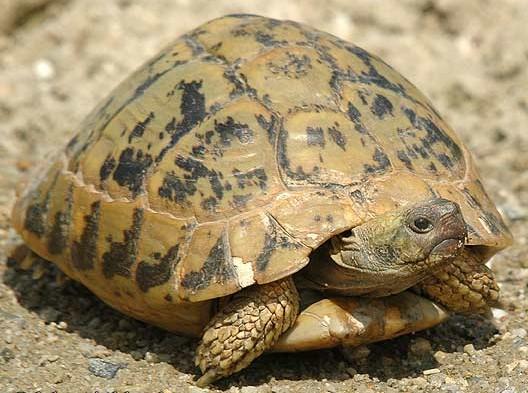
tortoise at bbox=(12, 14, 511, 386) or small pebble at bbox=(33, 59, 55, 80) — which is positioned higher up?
tortoise at bbox=(12, 14, 511, 386)

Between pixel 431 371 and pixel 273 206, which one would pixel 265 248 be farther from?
pixel 431 371

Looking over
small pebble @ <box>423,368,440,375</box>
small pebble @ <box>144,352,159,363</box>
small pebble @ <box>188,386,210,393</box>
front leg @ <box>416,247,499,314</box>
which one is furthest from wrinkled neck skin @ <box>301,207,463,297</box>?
small pebble @ <box>144,352,159,363</box>

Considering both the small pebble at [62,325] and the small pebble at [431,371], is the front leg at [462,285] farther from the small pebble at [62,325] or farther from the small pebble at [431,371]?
the small pebble at [62,325]

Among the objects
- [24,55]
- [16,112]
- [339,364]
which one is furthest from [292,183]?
[24,55]

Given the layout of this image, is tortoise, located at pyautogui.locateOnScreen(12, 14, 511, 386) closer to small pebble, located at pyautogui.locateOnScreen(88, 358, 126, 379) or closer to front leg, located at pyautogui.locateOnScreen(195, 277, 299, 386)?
front leg, located at pyautogui.locateOnScreen(195, 277, 299, 386)

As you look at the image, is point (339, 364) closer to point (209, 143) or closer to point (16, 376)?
point (209, 143)

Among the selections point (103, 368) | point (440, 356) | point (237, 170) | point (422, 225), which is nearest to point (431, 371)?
point (440, 356)

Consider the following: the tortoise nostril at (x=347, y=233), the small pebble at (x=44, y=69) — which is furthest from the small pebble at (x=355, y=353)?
the small pebble at (x=44, y=69)

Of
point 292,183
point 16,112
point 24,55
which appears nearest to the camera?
point 292,183
